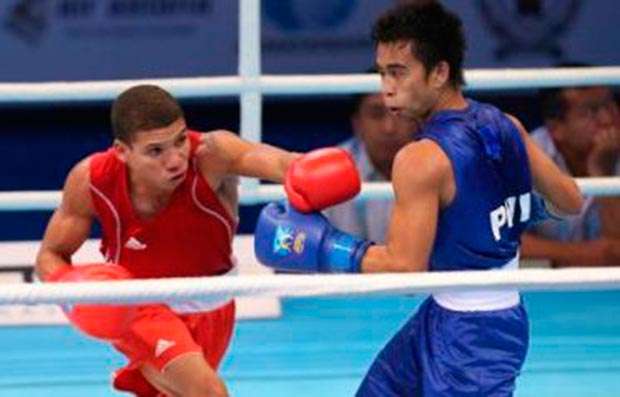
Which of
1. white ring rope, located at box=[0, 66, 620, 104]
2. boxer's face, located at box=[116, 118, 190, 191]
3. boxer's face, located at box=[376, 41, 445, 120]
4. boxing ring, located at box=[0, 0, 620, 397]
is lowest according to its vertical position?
boxing ring, located at box=[0, 0, 620, 397]

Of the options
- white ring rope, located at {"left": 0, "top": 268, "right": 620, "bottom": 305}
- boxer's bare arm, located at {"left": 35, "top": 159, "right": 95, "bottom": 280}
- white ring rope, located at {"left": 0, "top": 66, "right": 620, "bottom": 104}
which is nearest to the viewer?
white ring rope, located at {"left": 0, "top": 268, "right": 620, "bottom": 305}

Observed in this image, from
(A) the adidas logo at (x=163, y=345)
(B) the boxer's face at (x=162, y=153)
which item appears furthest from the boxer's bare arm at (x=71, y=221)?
(A) the adidas logo at (x=163, y=345)

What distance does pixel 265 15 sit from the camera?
6.24 m

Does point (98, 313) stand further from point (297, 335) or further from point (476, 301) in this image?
point (297, 335)

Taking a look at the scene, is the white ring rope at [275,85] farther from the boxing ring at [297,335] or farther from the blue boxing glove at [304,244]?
the blue boxing glove at [304,244]

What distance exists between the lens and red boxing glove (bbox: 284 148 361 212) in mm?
3482

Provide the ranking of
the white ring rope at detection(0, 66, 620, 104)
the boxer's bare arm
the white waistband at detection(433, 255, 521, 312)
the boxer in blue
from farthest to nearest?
the white ring rope at detection(0, 66, 620, 104) → the boxer's bare arm → the white waistband at detection(433, 255, 521, 312) → the boxer in blue

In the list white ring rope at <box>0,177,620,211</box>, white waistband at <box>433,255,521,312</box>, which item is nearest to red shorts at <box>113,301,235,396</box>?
white waistband at <box>433,255,521,312</box>

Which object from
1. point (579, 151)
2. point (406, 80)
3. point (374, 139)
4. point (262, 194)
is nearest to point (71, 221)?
point (406, 80)

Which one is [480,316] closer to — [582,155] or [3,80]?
[582,155]

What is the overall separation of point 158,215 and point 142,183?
0.27 ft

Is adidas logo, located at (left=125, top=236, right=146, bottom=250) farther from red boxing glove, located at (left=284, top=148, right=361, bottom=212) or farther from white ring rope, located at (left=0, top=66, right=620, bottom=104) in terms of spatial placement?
white ring rope, located at (left=0, top=66, right=620, bottom=104)

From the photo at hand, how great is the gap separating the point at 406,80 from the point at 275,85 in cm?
158

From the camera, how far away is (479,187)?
3.34 metres
